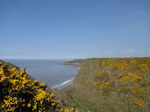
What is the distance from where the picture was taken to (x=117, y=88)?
552 inches

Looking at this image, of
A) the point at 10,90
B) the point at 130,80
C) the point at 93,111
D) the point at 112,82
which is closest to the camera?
the point at 10,90

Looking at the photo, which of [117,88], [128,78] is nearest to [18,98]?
[117,88]

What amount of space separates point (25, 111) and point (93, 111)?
9186mm

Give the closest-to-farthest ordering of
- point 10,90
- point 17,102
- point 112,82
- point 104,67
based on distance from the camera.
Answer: point 17,102 → point 10,90 → point 112,82 → point 104,67

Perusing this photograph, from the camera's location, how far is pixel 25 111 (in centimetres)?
488

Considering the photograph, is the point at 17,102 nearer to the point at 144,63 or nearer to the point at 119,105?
the point at 119,105

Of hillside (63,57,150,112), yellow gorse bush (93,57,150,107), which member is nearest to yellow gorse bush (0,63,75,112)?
hillside (63,57,150,112)

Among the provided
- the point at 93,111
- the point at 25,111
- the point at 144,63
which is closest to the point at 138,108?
the point at 93,111

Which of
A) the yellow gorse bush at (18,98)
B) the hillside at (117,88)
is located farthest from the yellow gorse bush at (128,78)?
the yellow gorse bush at (18,98)

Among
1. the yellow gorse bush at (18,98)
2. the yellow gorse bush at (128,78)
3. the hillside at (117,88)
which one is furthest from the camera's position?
the yellow gorse bush at (128,78)

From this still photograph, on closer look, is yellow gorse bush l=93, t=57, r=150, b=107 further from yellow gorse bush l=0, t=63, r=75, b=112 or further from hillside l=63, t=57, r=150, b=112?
yellow gorse bush l=0, t=63, r=75, b=112

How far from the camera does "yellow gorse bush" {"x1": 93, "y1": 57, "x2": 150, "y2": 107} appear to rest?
11.9 meters

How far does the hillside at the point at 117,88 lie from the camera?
11.5m

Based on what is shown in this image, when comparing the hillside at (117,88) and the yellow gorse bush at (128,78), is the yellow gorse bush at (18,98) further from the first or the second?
the yellow gorse bush at (128,78)
